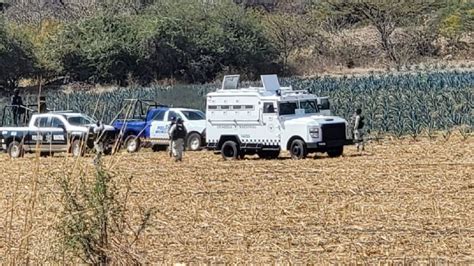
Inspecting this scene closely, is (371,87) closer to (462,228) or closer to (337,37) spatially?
(337,37)

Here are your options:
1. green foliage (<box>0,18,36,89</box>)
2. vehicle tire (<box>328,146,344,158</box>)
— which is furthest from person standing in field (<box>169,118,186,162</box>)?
green foliage (<box>0,18,36,89</box>)

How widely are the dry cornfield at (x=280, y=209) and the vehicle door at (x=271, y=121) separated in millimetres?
1223

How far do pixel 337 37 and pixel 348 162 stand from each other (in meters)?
38.8

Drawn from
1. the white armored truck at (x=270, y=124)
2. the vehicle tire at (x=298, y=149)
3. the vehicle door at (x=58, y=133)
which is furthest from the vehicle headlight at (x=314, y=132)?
the vehicle door at (x=58, y=133)

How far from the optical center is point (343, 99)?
40.6 meters

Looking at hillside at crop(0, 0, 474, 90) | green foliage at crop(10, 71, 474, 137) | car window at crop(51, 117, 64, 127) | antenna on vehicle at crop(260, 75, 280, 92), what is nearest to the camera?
antenna on vehicle at crop(260, 75, 280, 92)

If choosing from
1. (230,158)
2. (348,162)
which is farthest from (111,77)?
(348,162)

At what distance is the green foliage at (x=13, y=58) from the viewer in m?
54.8

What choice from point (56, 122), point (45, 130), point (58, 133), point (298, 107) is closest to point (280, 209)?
point (298, 107)

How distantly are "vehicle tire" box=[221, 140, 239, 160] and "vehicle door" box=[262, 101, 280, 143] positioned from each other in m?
1.14

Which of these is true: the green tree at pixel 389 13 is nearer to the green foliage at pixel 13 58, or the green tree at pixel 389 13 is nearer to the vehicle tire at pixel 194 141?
the green foliage at pixel 13 58

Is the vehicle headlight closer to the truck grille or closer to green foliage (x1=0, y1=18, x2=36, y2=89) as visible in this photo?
the truck grille

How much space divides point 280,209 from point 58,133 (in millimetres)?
17942

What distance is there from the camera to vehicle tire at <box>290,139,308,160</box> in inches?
1175
